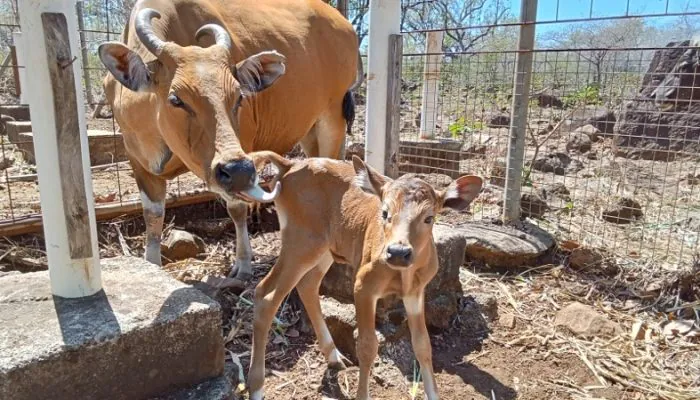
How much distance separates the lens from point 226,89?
3412 mm

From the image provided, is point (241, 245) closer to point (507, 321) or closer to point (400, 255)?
point (507, 321)

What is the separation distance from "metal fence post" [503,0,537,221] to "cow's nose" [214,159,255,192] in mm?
3468

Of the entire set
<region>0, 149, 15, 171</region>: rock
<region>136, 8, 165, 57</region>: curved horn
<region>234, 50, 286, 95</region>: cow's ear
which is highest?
<region>136, 8, 165, 57</region>: curved horn

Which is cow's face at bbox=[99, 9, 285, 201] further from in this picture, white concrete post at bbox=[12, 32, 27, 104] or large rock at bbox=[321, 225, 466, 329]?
large rock at bbox=[321, 225, 466, 329]

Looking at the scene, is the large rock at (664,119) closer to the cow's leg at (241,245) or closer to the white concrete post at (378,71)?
the white concrete post at (378,71)

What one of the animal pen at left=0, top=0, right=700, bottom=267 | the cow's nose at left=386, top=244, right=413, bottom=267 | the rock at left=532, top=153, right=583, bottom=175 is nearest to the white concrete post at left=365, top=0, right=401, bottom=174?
the animal pen at left=0, top=0, right=700, bottom=267

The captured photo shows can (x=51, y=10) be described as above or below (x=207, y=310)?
above

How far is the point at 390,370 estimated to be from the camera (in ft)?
12.5

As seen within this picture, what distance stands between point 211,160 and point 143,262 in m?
0.84

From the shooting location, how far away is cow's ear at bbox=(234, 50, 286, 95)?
370cm

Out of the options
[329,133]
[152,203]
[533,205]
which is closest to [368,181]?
[152,203]

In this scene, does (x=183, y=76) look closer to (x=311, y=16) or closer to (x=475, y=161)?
(x=311, y=16)

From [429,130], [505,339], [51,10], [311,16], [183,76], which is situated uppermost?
[311,16]

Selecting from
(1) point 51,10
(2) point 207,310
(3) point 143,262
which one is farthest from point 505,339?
(1) point 51,10
